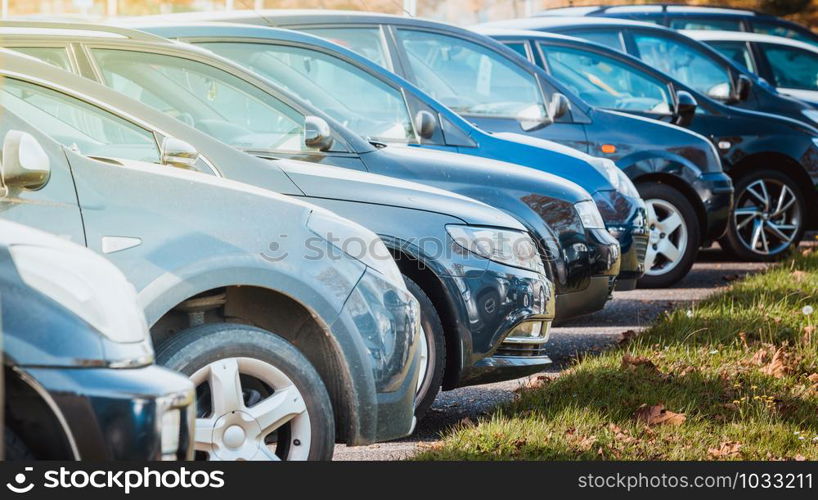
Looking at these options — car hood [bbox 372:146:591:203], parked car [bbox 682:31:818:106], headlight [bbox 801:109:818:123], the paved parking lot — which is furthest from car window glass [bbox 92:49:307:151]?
parked car [bbox 682:31:818:106]

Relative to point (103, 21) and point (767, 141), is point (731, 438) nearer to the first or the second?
point (103, 21)

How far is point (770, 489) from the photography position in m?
4.37

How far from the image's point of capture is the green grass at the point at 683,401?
16.3ft

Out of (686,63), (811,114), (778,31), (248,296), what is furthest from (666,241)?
(778,31)

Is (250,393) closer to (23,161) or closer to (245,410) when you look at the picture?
(245,410)

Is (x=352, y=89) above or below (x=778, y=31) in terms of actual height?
below

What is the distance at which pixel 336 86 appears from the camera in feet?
23.7

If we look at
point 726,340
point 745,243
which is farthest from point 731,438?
point 745,243

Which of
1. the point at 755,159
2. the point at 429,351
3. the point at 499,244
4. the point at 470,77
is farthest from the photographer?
the point at 755,159

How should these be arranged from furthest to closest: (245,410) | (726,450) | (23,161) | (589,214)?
(589,214) → (726,450) → (245,410) → (23,161)

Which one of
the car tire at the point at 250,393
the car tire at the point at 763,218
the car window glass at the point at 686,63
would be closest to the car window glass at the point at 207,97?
the car tire at the point at 250,393

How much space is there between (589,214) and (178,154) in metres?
2.91

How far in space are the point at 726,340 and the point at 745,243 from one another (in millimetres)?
4170

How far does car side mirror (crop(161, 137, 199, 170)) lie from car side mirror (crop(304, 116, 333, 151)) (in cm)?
112
